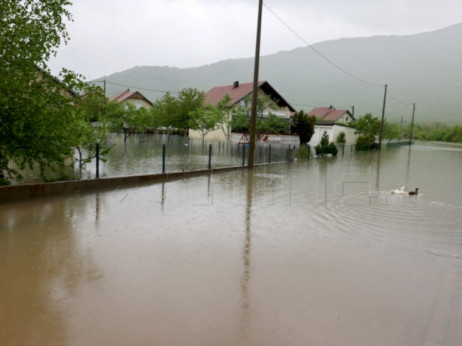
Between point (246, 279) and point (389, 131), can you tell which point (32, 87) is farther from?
point (389, 131)

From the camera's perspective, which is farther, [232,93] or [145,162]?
[232,93]

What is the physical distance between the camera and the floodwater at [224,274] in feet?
11.8

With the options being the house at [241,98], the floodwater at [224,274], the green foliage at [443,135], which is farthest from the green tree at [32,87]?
the green foliage at [443,135]

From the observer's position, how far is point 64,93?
9727 millimetres

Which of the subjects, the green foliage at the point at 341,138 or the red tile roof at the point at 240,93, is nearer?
the red tile roof at the point at 240,93

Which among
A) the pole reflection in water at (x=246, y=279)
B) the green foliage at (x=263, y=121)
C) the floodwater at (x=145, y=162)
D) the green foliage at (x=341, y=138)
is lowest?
the pole reflection in water at (x=246, y=279)

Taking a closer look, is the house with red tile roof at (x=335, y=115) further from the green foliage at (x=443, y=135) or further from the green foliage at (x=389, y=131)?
the green foliage at (x=443, y=135)

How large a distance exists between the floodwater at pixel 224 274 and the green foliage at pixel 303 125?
3722cm

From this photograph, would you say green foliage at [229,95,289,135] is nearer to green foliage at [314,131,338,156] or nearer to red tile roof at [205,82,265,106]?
green foliage at [314,131,338,156]

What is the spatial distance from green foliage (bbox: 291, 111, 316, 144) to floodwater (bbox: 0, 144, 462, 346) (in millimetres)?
37224

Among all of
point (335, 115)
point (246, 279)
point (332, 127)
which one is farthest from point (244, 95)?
point (246, 279)

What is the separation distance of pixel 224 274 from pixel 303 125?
4267 cm

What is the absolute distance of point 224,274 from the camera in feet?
16.1

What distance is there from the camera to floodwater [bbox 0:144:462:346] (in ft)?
11.8
